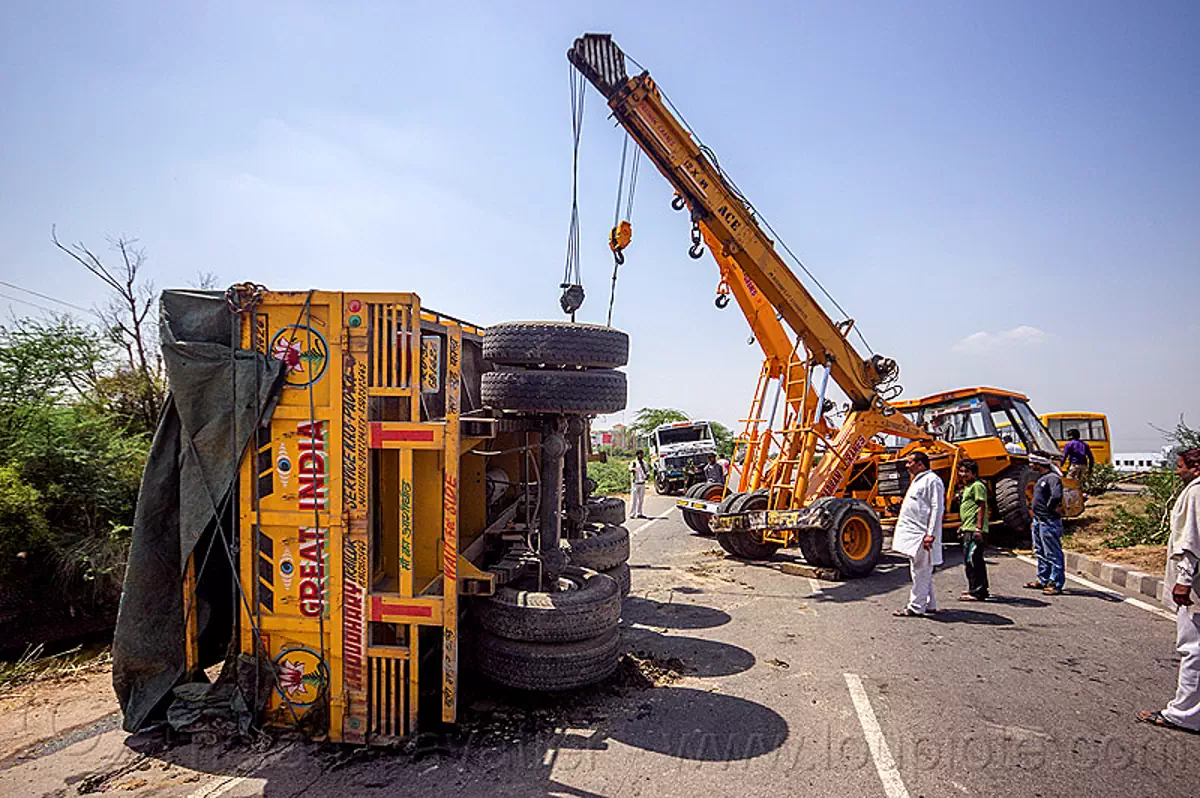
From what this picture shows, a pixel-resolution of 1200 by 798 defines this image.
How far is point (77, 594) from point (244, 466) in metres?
4.48

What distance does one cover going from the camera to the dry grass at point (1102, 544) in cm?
945

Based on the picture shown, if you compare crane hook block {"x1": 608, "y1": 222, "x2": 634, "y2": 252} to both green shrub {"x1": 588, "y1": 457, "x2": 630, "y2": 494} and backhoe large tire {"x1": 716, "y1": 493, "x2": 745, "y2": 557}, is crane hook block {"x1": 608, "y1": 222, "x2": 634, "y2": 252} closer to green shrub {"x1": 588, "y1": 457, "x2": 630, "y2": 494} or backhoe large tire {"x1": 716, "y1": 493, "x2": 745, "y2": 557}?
backhoe large tire {"x1": 716, "y1": 493, "x2": 745, "y2": 557}

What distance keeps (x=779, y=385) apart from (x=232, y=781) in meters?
9.20

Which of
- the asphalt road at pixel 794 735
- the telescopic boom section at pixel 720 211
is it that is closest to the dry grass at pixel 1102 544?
the asphalt road at pixel 794 735

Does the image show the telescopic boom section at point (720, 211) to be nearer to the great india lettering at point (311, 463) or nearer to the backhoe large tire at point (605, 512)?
the backhoe large tire at point (605, 512)

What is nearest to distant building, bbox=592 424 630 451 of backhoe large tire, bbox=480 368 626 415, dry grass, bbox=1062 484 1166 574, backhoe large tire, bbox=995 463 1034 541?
dry grass, bbox=1062 484 1166 574

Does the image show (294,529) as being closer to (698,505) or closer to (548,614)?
(548,614)

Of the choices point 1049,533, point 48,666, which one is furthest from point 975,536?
point 48,666

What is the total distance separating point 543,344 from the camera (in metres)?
4.62

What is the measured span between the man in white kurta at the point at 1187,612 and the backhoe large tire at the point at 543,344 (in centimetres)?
399

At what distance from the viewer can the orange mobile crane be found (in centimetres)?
901

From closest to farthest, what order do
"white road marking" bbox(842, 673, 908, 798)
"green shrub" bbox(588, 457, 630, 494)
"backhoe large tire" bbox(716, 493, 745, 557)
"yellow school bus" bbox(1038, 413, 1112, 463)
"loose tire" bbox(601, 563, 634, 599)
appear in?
"white road marking" bbox(842, 673, 908, 798)
"loose tire" bbox(601, 563, 634, 599)
"backhoe large tire" bbox(716, 493, 745, 557)
"yellow school bus" bbox(1038, 413, 1112, 463)
"green shrub" bbox(588, 457, 630, 494)

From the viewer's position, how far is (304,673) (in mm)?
4262

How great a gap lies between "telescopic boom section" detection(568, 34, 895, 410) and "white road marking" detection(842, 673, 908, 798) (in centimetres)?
614
